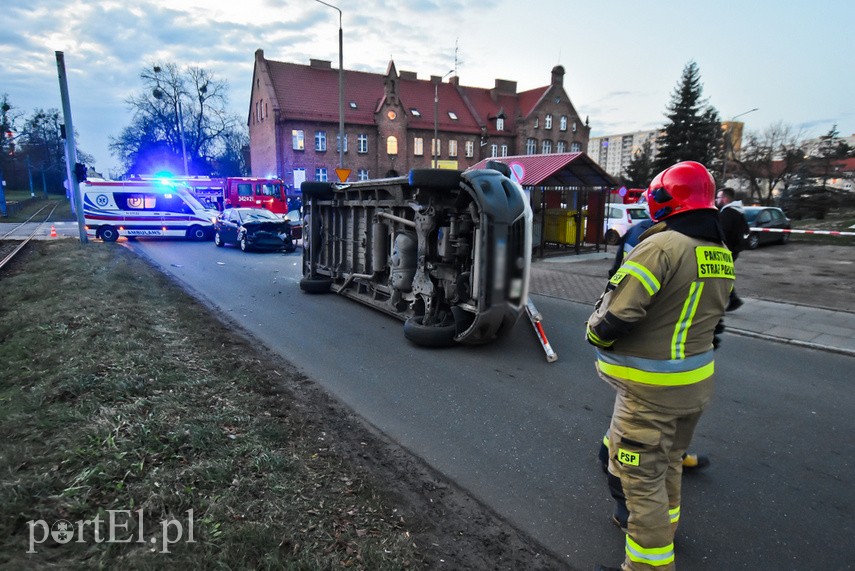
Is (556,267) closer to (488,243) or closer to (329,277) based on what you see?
(329,277)

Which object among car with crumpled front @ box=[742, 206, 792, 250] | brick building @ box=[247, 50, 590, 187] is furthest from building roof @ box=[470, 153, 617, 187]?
brick building @ box=[247, 50, 590, 187]

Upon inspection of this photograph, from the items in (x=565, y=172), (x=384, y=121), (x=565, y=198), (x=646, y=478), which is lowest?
(x=646, y=478)

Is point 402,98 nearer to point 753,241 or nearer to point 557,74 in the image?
point 557,74

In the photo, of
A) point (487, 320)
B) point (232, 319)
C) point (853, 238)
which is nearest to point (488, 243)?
point (487, 320)

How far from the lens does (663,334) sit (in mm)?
2438

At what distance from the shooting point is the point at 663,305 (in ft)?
7.98

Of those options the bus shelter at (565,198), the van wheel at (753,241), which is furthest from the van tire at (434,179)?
the van wheel at (753,241)

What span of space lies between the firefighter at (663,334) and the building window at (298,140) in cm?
4416

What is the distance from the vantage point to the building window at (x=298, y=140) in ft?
142

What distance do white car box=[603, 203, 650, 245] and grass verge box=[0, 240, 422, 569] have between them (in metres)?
16.4

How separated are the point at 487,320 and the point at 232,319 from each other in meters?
4.51

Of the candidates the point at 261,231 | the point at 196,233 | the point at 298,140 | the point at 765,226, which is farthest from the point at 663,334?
the point at 298,140

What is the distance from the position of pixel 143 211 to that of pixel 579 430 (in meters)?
24.2

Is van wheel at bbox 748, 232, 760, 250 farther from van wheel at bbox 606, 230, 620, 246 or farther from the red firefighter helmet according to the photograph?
the red firefighter helmet
